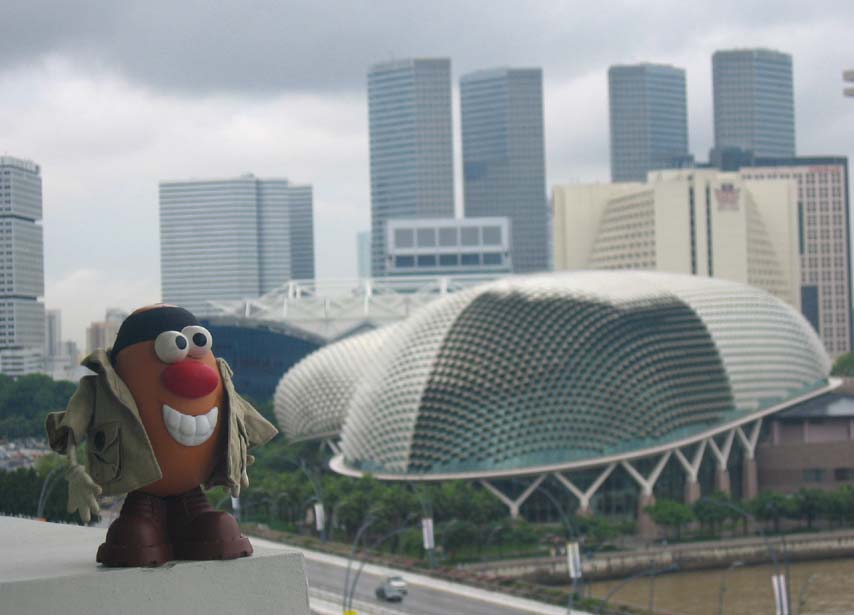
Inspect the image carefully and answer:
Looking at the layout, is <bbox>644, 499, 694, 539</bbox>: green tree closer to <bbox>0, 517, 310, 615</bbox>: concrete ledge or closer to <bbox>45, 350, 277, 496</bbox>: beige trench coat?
Result: <bbox>0, 517, 310, 615</bbox>: concrete ledge

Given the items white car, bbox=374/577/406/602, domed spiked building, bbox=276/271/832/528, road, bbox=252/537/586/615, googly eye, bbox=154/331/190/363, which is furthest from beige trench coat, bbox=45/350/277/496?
domed spiked building, bbox=276/271/832/528

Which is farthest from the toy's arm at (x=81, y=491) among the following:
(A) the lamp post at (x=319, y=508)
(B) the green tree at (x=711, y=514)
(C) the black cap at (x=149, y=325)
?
(B) the green tree at (x=711, y=514)

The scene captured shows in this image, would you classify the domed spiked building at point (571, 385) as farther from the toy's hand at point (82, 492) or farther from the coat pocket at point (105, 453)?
the toy's hand at point (82, 492)

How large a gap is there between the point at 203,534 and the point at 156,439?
116cm

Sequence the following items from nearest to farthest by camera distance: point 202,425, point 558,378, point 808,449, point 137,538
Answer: point 137,538 < point 202,425 < point 558,378 < point 808,449

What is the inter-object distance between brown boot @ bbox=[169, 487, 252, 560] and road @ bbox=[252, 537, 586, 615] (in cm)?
4185

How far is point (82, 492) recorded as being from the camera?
60.0 ft

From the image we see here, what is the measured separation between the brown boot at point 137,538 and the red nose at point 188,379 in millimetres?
1285

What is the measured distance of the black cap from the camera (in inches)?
731

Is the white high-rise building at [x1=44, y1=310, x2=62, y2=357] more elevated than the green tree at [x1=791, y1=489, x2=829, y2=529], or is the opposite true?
the white high-rise building at [x1=44, y1=310, x2=62, y2=357]

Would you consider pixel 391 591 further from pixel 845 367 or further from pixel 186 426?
pixel 845 367

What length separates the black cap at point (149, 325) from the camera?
1858 cm

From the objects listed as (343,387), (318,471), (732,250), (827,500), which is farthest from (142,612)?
(732,250)

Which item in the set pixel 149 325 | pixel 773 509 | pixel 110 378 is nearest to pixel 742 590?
pixel 773 509
